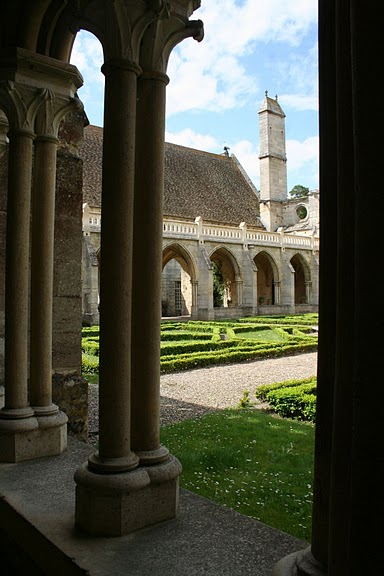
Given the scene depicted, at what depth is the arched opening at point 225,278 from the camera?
27.2 metres

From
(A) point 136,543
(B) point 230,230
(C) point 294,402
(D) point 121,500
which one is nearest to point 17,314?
(D) point 121,500

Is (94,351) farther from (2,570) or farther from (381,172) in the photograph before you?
(381,172)

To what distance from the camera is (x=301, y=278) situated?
113ft

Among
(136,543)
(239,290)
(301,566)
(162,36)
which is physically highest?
(162,36)

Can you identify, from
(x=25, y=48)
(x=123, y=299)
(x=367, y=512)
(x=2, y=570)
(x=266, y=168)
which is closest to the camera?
(x=367, y=512)

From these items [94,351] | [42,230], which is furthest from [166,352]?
[42,230]

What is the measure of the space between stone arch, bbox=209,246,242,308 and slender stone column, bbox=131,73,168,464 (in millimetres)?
23692

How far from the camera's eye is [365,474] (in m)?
0.79

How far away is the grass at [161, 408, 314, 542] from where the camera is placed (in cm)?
318

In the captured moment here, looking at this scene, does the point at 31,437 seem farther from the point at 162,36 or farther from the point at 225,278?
the point at 225,278

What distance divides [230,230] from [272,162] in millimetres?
8247

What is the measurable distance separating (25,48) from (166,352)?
949 centimetres

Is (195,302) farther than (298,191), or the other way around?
(298,191)

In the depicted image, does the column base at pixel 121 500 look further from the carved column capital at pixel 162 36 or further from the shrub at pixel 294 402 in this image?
the shrub at pixel 294 402
